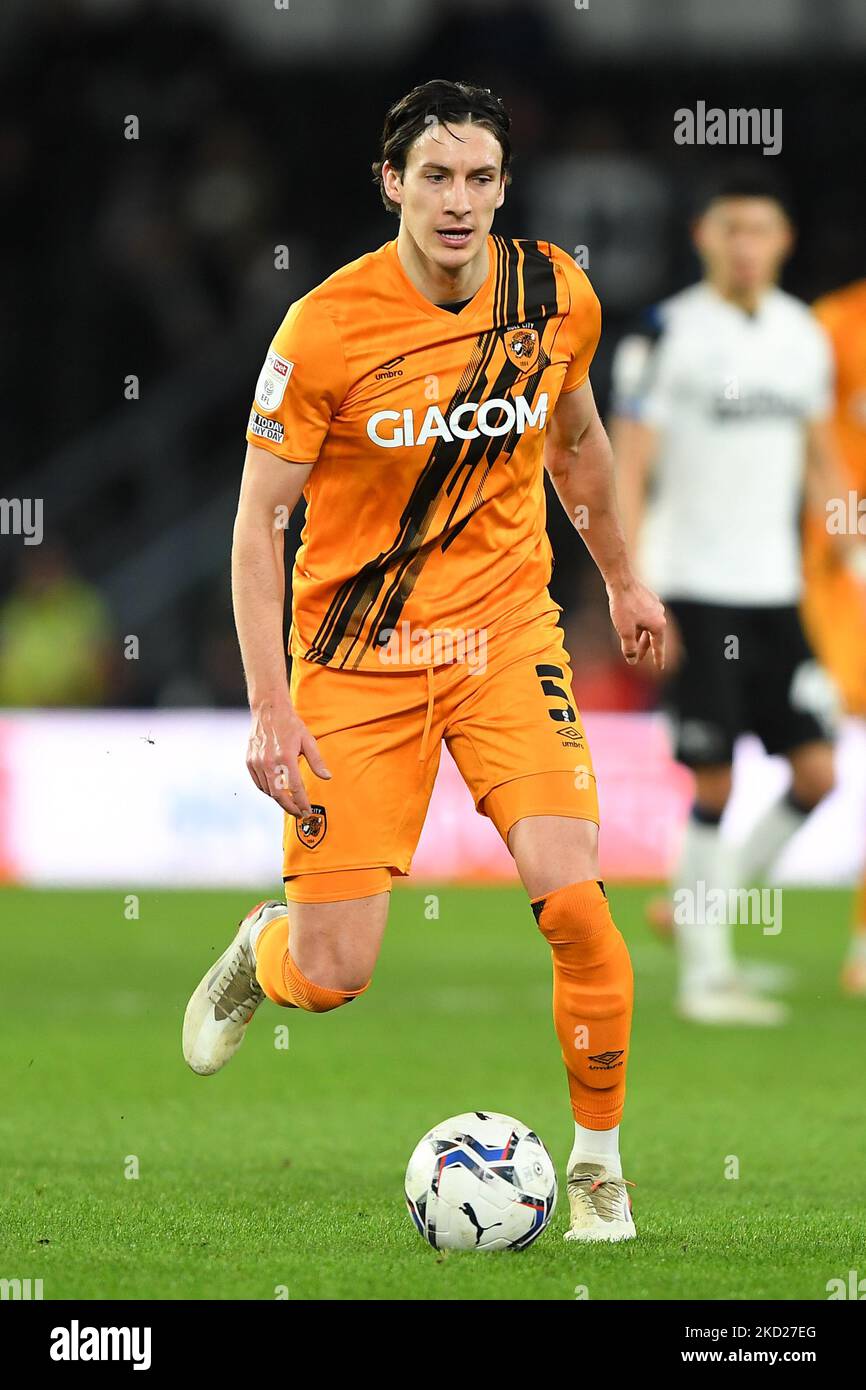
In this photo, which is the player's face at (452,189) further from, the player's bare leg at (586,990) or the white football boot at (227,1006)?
the white football boot at (227,1006)

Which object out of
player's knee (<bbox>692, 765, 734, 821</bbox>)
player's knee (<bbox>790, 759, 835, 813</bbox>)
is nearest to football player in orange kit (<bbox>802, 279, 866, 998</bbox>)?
player's knee (<bbox>790, 759, 835, 813</bbox>)

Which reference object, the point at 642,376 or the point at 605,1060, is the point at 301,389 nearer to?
the point at 605,1060

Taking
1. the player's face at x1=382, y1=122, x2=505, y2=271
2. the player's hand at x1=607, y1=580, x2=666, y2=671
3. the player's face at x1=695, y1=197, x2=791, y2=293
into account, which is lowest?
the player's hand at x1=607, y1=580, x2=666, y2=671

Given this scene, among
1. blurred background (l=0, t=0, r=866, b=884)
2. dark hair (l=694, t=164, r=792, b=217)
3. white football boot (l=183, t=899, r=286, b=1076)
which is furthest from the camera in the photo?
blurred background (l=0, t=0, r=866, b=884)

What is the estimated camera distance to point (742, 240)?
27.3 feet

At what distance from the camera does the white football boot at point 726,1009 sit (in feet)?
27.2

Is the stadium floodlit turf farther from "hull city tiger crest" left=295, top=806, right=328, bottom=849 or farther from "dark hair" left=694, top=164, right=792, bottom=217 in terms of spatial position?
"dark hair" left=694, top=164, right=792, bottom=217

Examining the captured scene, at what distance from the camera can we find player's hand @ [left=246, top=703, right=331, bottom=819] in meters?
4.52

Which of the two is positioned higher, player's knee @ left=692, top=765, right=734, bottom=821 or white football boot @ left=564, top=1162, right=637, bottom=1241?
player's knee @ left=692, top=765, right=734, bottom=821

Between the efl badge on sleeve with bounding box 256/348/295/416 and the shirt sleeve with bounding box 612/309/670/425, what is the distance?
13.0ft

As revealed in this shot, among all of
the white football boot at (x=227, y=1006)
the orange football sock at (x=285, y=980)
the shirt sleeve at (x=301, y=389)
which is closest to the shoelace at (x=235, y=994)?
the white football boot at (x=227, y=1006)

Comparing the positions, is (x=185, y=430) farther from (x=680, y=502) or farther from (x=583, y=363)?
(x=583, y=363)

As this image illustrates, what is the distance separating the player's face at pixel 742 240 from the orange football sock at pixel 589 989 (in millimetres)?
4266
